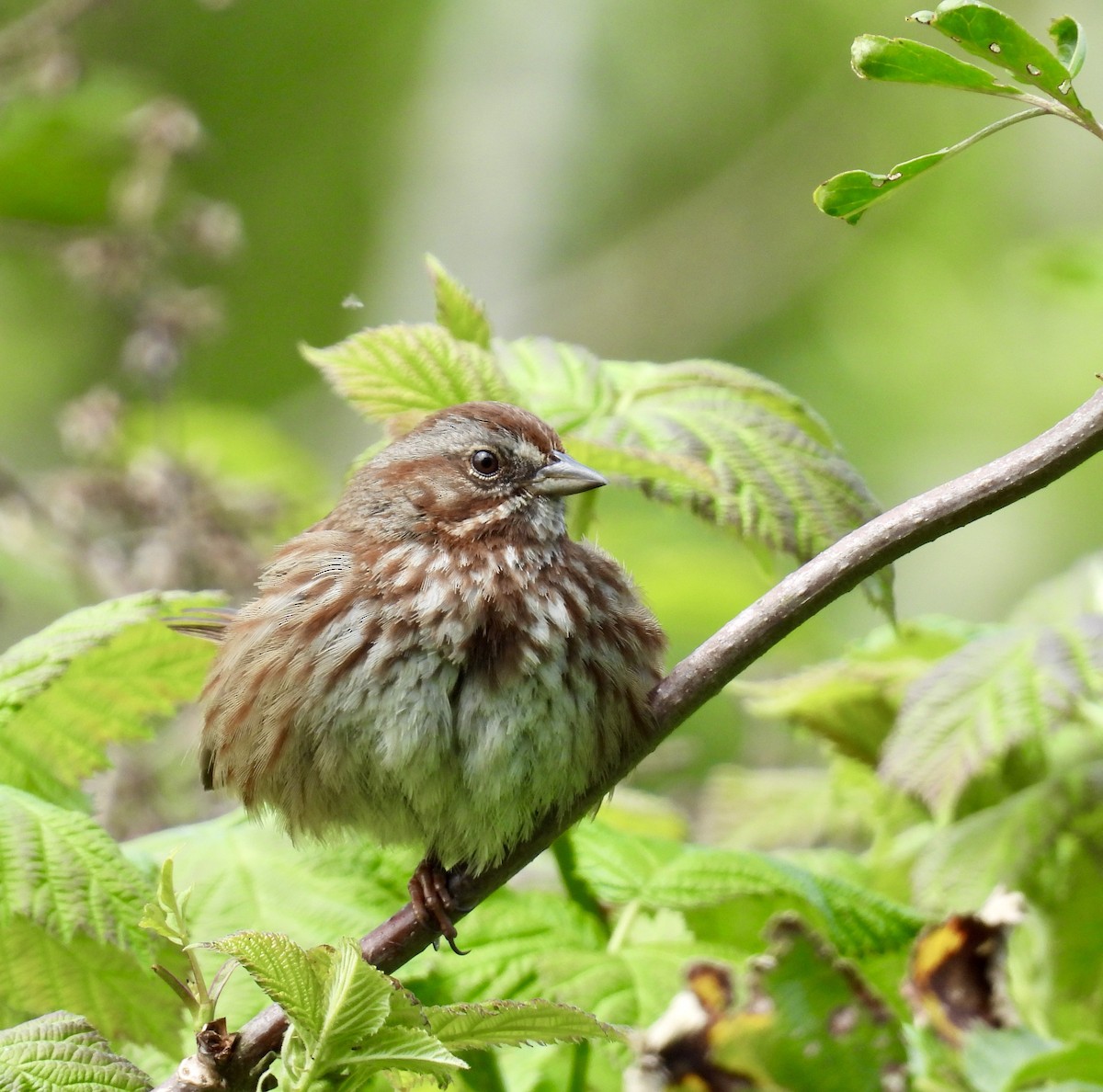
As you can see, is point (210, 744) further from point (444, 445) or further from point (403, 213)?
point (403, 213)

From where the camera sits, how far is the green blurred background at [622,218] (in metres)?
7.46

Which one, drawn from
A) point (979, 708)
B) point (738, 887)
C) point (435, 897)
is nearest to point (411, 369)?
point (435, 897)

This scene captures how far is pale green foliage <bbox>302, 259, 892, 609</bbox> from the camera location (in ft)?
7.17

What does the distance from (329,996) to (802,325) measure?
750 centimetres

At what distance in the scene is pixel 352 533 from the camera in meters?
2.55

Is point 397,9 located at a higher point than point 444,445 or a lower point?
higher

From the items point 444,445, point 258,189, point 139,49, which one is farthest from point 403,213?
point 444,445

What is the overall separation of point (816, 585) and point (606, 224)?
26.2ft

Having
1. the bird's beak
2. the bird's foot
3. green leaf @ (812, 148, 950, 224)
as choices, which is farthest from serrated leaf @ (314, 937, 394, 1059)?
the bird's beak

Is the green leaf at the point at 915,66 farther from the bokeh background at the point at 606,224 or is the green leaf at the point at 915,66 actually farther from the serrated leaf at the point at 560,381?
the bokeh background at the point at 606,224

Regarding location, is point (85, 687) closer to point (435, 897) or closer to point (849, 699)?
point (435, 897)

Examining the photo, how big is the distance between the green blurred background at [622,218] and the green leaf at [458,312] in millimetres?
2870

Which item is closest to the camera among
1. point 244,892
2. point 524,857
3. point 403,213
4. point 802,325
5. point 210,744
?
point 524,857

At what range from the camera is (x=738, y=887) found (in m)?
2.15
